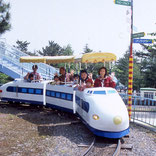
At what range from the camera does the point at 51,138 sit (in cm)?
729

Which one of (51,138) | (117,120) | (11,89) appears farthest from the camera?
(11,89)

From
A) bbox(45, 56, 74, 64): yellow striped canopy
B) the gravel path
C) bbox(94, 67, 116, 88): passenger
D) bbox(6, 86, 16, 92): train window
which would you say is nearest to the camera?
the gravel path

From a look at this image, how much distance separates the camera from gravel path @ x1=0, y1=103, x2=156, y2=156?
621 centimetres

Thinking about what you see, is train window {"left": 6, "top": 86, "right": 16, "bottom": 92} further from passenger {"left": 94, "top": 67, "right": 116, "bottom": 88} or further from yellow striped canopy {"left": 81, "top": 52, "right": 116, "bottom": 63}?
passenger {"left": 94, "top": 67, "right": 116, "bottom": 88}

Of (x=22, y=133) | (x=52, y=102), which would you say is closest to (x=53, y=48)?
(x=52, y=102)

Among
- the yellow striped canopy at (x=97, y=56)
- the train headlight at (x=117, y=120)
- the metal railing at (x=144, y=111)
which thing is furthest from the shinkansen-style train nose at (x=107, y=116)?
the metal railing at (x=144, y=111)

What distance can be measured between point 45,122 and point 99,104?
3439 millimetres

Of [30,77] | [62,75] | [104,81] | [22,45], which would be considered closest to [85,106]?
[104,81]

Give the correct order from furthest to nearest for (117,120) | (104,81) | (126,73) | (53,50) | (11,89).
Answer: (53,50)
(126,73)
(11,89)
(104,81)
(117,120)

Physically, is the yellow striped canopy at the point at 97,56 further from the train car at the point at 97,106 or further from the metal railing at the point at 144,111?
the metal railing at the point at 144,111

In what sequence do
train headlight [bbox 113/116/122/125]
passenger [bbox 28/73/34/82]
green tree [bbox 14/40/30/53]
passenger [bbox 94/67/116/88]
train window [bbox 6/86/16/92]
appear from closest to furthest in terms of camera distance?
train headlight [bbox 113/116/122/125] < passenger [bbox 94/67/116/88] < passenger [bbox 28/73/34/82] < train window [bbox 6/86/16/92] < green tree [bbox 14/40/30/53]

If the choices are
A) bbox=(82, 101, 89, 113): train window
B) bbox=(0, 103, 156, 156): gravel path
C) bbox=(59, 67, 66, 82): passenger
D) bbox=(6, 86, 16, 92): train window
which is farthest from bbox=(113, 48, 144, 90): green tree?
bbox=(82, 101, 89, 113): train window

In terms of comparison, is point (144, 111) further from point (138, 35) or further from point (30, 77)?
point (30, 77)

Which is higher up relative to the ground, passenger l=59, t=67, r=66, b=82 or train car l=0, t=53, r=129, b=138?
passenger l=59, t=67, r=66, b=82
